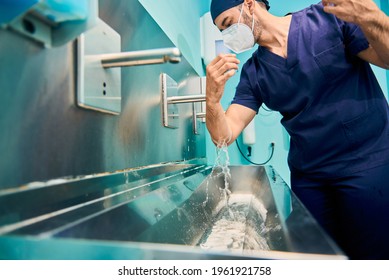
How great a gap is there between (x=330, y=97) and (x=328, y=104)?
0.08ft

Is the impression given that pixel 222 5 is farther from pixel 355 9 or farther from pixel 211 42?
pixel 211 42

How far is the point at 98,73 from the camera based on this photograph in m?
0.47

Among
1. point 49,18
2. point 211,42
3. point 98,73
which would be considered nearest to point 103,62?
point 98,73

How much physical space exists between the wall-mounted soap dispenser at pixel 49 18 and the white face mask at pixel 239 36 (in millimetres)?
623

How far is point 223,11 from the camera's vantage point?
845 millimetres

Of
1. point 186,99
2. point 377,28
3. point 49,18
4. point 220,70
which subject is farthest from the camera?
point 186,99

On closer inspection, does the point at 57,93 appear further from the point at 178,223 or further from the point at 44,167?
the point at 178,223

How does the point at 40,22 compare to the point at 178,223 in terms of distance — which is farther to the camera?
the point at 178,223

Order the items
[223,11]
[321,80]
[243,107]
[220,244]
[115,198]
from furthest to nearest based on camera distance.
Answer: [243,107] → [223,11] → [321,80] → [220,244] → [115,198]

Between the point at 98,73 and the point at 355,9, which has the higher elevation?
the point at 355,9

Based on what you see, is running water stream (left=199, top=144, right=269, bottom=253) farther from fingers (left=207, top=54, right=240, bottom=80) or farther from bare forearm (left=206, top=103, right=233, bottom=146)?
fingers (left=207, top=54, right=240, bottom=80)

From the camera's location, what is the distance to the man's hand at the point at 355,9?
0.55 metres
